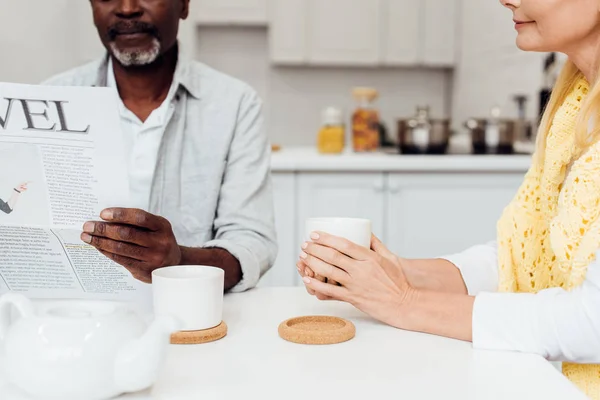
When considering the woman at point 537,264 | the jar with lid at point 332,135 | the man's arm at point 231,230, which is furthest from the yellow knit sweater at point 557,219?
the jar with lid at point 332,135

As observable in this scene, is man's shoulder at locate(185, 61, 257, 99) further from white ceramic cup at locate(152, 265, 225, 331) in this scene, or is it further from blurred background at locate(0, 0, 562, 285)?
blurred background at locate(0, 0, 562, 285)

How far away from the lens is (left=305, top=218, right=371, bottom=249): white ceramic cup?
0.88 metres

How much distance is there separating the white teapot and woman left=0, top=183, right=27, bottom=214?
22 centimetres

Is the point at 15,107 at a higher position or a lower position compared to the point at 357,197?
→ higher

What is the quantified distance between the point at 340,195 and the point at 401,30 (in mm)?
1316

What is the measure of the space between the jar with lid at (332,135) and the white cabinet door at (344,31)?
2.42 ft

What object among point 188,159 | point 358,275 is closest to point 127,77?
point 188,159

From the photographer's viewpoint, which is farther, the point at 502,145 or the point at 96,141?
the point at 502,145

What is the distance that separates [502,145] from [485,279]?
168cm

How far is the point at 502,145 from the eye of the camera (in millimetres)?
2662

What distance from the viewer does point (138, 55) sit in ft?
4.53

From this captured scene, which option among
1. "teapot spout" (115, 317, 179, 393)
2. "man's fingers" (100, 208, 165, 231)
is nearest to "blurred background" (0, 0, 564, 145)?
"man's fingers" (100, 208, 165, 231)

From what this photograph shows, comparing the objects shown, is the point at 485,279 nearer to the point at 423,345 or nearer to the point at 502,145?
the point at 423,345

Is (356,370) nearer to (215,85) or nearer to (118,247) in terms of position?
(118,247)
